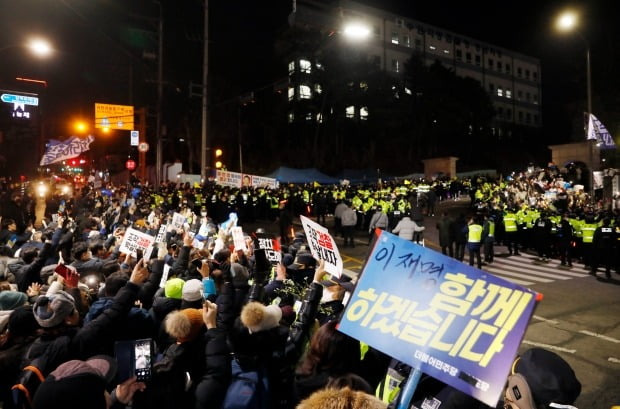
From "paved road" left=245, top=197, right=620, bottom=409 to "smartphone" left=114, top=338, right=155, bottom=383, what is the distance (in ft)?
15.9

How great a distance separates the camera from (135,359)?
3143mm

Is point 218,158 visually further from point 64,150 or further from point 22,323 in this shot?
point 22,323

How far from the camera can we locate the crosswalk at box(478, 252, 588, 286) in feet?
42.8

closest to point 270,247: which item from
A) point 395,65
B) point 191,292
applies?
point 191,292

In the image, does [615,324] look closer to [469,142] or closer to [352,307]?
[352,307]

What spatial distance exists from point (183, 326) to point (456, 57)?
80632mm

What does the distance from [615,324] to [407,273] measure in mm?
7936

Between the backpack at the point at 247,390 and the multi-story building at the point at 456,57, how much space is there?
4638 cm

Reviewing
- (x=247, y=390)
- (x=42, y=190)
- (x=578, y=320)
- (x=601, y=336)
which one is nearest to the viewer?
(x=247, y=390)

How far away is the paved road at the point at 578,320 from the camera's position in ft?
19.9

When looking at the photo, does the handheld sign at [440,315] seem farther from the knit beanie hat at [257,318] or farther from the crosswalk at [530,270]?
the crosswalk at [530,270]

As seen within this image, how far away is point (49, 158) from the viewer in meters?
21.3

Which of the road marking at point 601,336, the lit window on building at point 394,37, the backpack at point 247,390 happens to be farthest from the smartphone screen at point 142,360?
the lit window on building at point 394,37

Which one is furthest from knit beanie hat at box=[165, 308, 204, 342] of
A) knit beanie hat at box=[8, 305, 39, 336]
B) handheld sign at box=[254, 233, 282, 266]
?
handheld sign at box=[254, 233, 282, 266]
